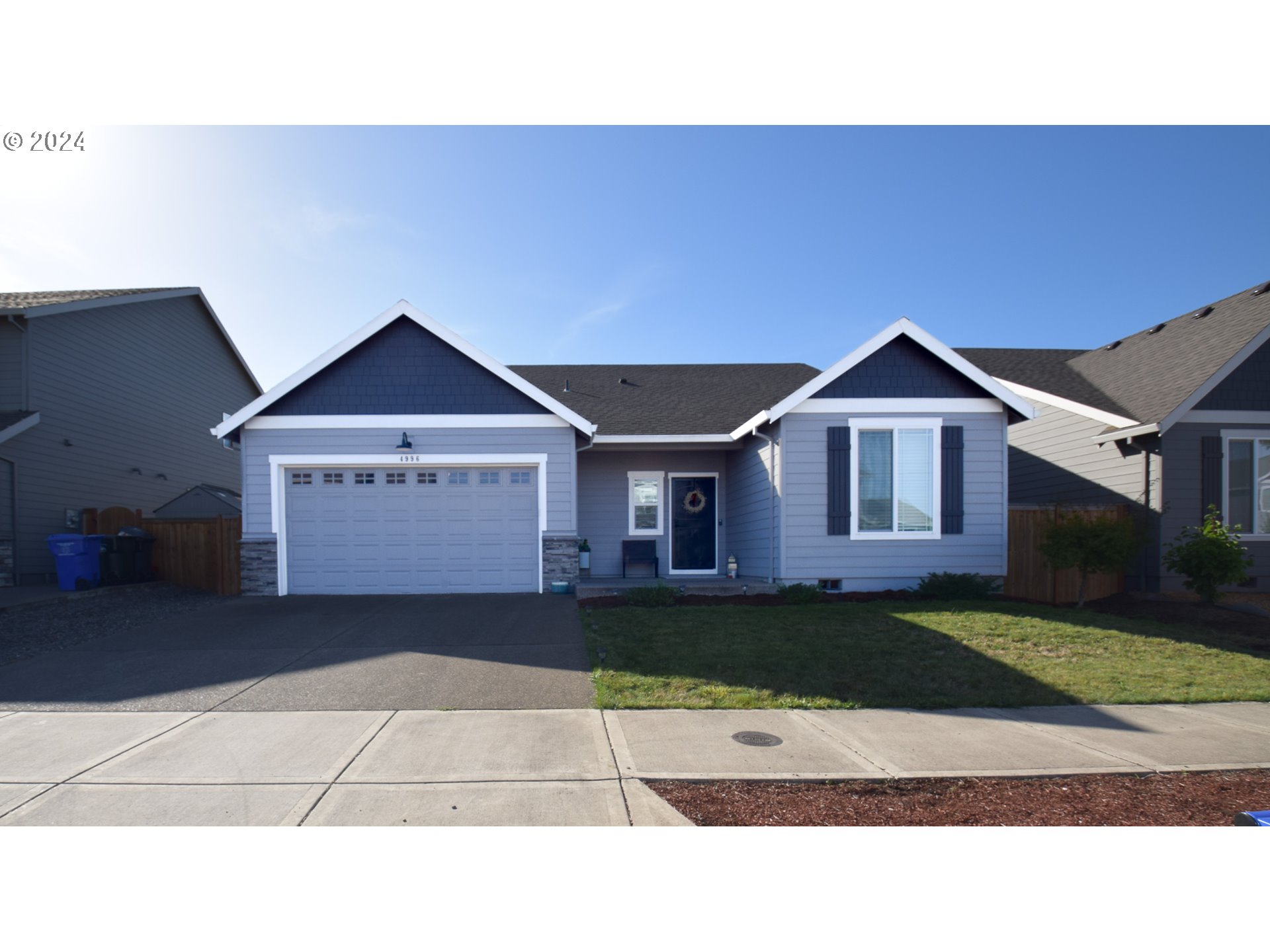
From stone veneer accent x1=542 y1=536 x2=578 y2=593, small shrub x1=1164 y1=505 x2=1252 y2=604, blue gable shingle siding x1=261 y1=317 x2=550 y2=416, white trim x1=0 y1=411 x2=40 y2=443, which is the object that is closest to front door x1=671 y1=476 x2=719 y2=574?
stone veneer accent x1=542 y1=536 x2=578 y2=593

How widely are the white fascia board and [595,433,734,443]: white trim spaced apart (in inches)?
290

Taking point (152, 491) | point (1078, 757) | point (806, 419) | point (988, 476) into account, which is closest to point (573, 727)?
point (1078, 757)

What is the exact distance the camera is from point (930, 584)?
11.7 meters

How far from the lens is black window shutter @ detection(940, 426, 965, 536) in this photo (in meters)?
12.1

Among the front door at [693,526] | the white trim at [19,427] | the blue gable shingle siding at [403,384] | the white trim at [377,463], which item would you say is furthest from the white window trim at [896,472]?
the white trim at [19,427]

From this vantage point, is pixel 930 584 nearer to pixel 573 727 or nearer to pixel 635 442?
pixel 635 442

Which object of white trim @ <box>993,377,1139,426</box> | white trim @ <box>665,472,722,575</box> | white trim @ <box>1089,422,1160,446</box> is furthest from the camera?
white trim @ <box>665,472,722,575</box>

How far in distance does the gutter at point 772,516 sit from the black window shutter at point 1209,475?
24.3ft

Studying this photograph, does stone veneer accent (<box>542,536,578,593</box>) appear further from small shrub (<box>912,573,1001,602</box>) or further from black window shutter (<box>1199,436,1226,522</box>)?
black window shutter (<box>1199,436,1226,522</box>)

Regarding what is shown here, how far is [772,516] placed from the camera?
12.3m

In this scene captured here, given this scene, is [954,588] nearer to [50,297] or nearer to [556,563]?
[556,563]

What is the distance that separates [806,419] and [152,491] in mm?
17055

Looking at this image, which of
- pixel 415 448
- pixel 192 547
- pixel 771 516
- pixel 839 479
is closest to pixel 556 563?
pixel 415 448

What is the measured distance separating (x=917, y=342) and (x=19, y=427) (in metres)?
16.7
